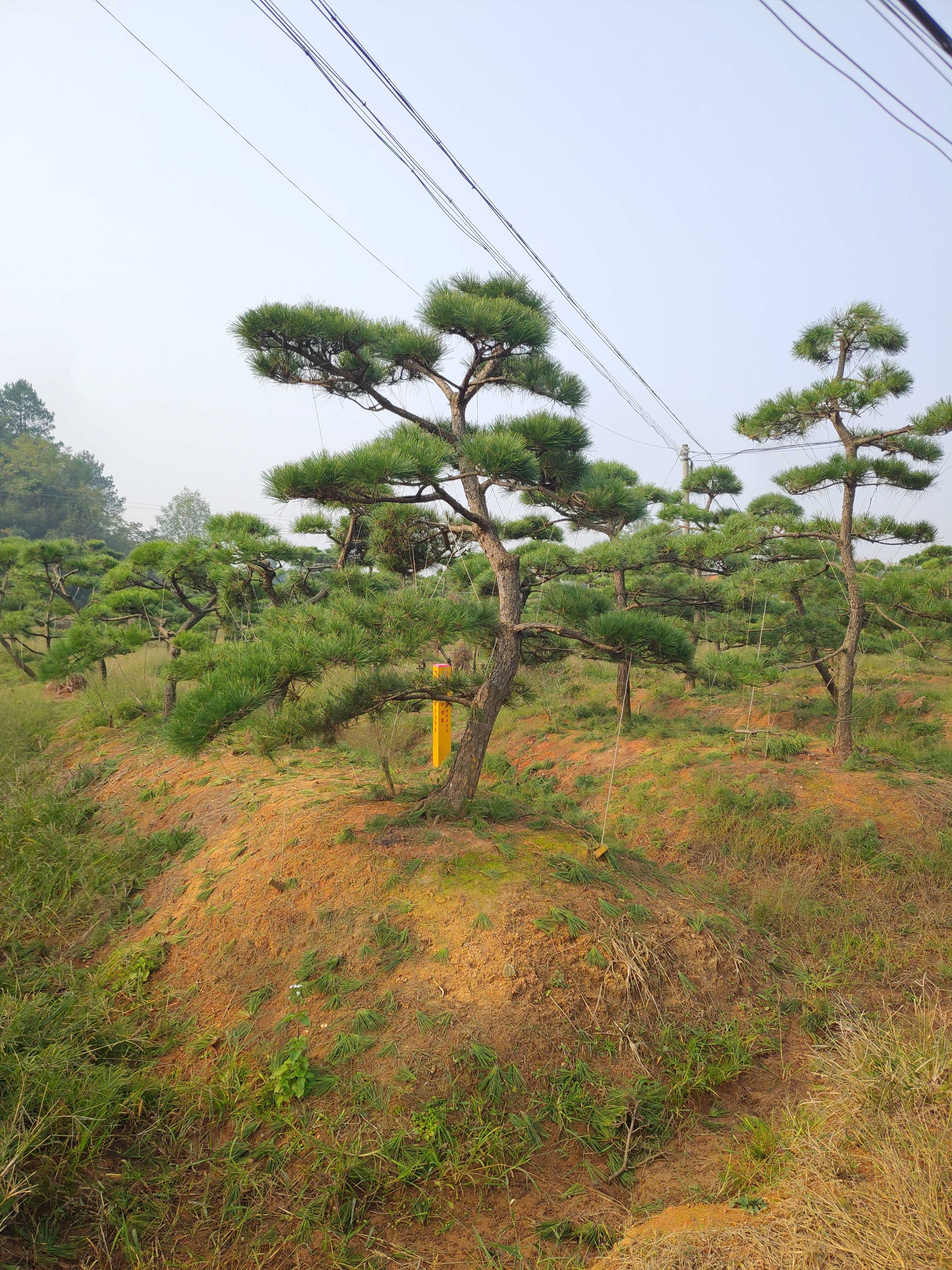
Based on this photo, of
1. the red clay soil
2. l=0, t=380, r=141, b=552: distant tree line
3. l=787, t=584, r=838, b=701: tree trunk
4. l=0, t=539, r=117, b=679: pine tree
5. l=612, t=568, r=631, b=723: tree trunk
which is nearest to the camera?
the red clay soil

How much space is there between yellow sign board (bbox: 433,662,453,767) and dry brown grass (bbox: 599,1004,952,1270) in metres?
2.67

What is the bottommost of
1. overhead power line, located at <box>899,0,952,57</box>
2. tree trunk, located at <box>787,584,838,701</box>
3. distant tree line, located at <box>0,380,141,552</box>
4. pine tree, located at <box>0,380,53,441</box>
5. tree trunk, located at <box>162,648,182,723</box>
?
tree trunk, located at <box>162,648,182,723</box>

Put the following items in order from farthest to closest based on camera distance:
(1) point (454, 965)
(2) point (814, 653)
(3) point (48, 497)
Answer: (3) point (48, 497) → (2) point (814, 653) → (1) point (454, 965)

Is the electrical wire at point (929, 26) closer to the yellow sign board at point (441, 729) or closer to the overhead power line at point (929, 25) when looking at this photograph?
the overhead power line at point (929, 25)

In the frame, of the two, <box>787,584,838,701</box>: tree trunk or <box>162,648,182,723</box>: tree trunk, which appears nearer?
<box>162,648,182,723</box>: tree trunk

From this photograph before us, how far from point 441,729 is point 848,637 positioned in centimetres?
444

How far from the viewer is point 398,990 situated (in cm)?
312

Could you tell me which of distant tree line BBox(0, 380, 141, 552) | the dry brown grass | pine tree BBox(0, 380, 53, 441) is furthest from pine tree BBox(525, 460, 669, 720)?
pine tree BBox(0, 380, 53, 441)

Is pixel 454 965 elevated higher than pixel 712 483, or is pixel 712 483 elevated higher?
pixel 712 483

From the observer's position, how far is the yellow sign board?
179 inches

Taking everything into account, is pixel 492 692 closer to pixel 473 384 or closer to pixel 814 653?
pixel 473 384

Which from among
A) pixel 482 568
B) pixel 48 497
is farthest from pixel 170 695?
pixel 48 497

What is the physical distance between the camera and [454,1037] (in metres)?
2.91

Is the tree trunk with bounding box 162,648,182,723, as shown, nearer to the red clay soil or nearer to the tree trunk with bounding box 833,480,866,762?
the red clay soil
